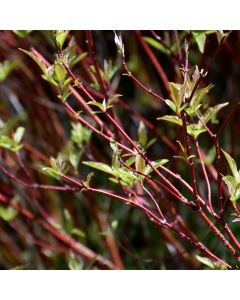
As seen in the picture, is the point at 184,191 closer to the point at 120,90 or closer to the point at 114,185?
the point at 114,185

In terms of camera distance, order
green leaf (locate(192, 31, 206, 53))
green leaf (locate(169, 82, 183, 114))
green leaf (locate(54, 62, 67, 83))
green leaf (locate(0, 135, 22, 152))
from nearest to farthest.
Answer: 1. green leaf (locate(169, 82, 183, 114))
2. green leaf (locate(54, 62, 67, 83))
3. green leaf (locate(192, 31, 206, 53))
4. green leaf (locate(0, 135, 22, 152))

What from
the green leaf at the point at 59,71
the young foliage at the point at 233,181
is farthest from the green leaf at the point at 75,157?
the young foliage at the point at 233,181

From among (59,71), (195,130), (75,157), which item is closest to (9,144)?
(75,157)

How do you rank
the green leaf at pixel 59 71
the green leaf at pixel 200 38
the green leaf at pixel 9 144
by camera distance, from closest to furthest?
the green leaf at pixel 59 71 < the green leaf at pixel 200 38 < the green leaf at pixel 9 144

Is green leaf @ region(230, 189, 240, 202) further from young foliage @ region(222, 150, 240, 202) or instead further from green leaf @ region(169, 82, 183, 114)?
green leaf @ region(169, 82, 183, 114)

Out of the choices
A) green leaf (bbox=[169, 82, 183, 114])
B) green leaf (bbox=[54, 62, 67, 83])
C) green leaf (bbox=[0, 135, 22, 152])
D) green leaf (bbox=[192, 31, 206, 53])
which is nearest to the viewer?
green leaf (bbox=[169, 82, 183, 114])

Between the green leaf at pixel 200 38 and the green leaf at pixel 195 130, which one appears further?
the green leaf at pixel 200 38

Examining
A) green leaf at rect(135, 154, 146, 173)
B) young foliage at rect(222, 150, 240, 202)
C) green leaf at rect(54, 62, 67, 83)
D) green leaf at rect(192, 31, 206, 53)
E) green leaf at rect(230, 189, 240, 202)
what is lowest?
green leaf at rect(230, 189, 240, 202)

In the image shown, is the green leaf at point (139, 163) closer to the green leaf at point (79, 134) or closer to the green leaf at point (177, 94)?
the green leaf at point (177, 94)

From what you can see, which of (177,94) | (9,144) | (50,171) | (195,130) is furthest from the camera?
(9,144)

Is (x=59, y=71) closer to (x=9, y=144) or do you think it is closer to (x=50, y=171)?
(x=50, y=171)

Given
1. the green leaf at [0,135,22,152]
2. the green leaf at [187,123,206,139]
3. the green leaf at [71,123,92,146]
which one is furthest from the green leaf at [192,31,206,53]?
the green leaf at [0,135,22,152]
